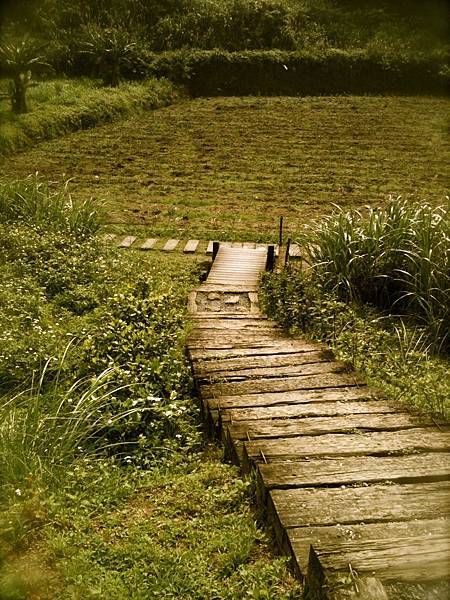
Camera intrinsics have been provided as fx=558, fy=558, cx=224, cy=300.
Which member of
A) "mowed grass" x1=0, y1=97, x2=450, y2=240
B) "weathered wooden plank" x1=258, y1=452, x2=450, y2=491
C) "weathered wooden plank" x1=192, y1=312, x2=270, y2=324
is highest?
"weathered wooden plank" x1=258, y1=452, x2=450, y2=491

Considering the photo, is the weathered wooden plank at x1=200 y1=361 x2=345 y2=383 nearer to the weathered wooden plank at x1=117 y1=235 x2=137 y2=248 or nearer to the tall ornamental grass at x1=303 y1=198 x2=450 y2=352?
the tall ornamental grass at x1=303 y1=198 x2=450 y2=352

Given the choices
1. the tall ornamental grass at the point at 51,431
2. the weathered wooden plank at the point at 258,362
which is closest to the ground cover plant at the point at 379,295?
the weathered wooden plank at the point at 258,362

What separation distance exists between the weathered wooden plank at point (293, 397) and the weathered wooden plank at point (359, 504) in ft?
Result: 3.43

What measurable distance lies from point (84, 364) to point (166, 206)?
5641 mm

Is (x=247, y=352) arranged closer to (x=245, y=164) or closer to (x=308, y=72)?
(x=245, y=164)

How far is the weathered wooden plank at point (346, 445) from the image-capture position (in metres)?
2.64

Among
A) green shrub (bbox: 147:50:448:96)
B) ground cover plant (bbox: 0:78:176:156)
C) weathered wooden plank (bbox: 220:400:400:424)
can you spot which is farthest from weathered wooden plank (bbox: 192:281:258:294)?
green shrub (bbox: 147:50:448:96)

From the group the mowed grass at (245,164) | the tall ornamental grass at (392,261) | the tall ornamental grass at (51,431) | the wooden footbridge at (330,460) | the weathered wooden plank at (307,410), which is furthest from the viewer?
the mowed grass at (245,164)

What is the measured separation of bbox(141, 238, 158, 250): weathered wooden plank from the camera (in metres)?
7.39

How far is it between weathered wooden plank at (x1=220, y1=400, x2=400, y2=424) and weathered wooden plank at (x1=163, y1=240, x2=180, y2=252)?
4.30 m

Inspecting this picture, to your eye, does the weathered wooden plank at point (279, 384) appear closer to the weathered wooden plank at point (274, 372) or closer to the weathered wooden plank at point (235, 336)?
the weathered wooden plank at point (274, 372)

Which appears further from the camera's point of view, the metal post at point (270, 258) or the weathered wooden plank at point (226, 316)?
the metal post at point (270, 258)

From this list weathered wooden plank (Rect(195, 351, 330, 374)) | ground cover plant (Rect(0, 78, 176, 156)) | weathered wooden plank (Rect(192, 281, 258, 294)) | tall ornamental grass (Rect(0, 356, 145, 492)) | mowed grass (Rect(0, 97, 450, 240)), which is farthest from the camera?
ground cover plant (Rect(0, 78, 176, 156))

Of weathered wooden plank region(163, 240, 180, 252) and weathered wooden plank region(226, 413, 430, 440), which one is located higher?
weathered wooden plank region(226, 413, 430, 440)
